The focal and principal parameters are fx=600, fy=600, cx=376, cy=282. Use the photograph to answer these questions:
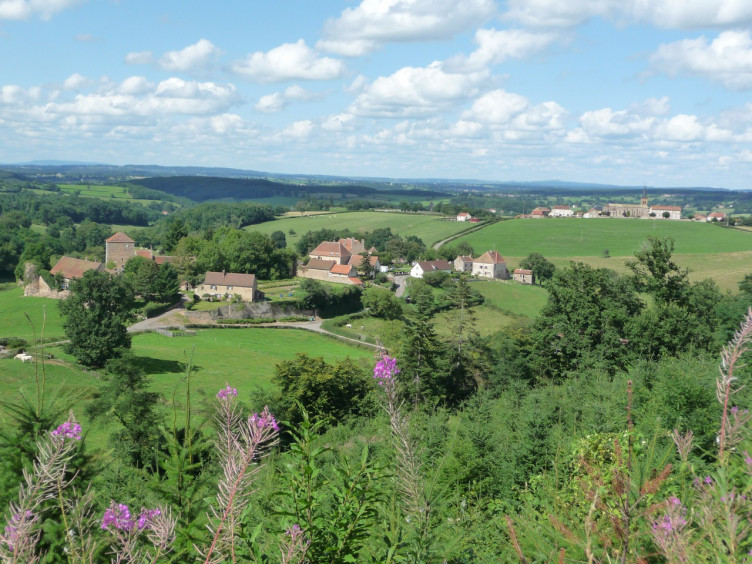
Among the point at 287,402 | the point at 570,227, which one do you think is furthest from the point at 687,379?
the point at 570,227

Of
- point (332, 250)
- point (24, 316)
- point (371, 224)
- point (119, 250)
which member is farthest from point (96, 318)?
point (371, 224)

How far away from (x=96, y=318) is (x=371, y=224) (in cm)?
11501

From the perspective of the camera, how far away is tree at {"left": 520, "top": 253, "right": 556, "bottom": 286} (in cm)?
10231

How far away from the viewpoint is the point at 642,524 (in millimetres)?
5098

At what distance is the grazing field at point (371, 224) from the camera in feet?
470

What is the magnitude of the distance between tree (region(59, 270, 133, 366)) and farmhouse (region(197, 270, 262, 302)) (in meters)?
30.0

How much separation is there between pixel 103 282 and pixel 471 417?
3658cm

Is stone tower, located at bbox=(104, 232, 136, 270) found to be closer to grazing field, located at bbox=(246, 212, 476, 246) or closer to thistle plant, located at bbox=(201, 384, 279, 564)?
grazing field, located at bbox=(246, 212, 476, 246)

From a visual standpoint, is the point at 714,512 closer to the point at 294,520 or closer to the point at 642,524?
the point at 642,524

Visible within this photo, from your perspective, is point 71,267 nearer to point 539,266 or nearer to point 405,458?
point 539,266

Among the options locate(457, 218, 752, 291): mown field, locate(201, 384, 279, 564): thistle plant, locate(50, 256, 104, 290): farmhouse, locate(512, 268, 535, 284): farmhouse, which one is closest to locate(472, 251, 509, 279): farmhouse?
locate(512, 268, 535, 284): farmhouse

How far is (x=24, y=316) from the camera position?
170 feet

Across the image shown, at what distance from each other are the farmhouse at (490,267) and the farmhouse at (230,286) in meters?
42.4

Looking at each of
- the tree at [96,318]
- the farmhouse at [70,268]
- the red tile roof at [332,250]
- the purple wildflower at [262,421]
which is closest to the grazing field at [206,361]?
the tree at [96,318]
